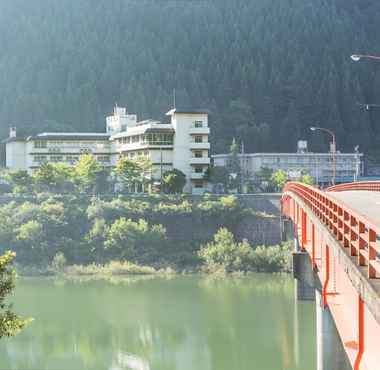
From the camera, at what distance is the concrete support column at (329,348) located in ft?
61.0

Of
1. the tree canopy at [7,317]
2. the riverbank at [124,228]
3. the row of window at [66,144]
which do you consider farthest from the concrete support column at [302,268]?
the row of window at [66,144]

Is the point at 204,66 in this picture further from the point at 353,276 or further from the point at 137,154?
the point at 353,276

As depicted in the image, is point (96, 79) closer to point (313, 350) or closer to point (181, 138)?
point (181, 138)

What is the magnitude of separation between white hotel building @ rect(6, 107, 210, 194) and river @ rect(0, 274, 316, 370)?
764 inches

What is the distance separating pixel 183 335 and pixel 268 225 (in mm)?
22702

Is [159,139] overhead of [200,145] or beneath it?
overhead

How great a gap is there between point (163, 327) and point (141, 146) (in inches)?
1285

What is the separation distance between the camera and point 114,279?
145ft

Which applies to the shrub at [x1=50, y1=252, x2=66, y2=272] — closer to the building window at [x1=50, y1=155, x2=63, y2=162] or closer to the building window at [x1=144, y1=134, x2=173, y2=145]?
the building window at [x1=144, y1=134, x2=173, y2=145]

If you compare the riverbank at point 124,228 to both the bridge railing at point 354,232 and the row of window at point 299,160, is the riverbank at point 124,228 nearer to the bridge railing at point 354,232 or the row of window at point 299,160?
the row of window at point 299,160

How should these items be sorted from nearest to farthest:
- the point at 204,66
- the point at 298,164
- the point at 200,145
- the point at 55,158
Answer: the point at 200,145 → the point at 55,158 → the point at 298,164 → the point at 204,66

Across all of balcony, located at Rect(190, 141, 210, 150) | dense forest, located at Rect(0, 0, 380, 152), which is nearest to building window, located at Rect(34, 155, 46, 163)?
balcony, located at Rect(190, 141, 210, 150)

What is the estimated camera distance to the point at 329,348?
1892 centimetres

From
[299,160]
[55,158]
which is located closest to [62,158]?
[55,158]
